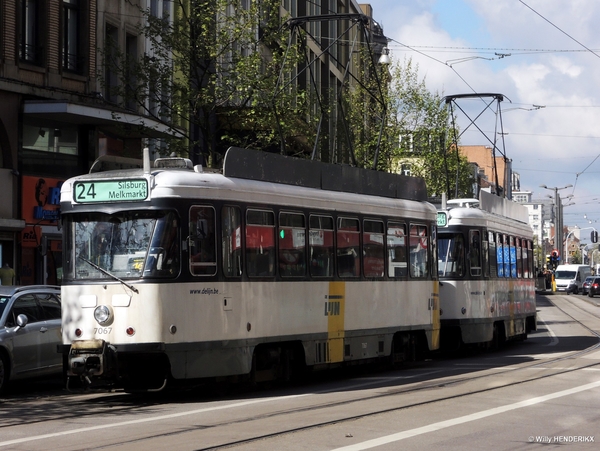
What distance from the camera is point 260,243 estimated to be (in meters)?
14.4

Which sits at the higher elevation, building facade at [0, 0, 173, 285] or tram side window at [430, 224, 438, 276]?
building facade at [0, 0, 173, 285]

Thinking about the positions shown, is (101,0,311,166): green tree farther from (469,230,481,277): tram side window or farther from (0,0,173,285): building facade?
(469,230,481,277): tram side window

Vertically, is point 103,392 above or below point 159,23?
below

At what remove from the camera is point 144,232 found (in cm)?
1326

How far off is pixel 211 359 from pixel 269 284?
1.49 m

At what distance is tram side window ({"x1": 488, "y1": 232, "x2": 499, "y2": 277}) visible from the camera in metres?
22.7

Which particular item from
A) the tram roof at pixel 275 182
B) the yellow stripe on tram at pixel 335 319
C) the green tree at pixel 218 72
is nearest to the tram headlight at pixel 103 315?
the tram roof at pixel 275 182

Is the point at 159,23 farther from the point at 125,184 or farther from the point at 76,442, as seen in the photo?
the point at 76,442

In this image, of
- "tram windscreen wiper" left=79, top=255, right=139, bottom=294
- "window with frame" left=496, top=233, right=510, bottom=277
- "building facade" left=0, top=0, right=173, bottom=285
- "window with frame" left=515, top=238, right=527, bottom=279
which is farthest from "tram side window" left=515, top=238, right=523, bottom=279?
"tram windscreen wiper" left=79, top=255, right=139, bottom=294

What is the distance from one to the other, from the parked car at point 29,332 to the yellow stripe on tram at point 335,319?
12.4 feet

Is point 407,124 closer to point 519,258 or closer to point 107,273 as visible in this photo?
point 519,258

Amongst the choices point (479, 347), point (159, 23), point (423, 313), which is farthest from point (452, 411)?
point (159, 23)

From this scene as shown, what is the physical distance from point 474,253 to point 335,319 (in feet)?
20.9

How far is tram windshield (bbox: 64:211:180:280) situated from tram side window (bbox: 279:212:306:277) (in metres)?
2.00
